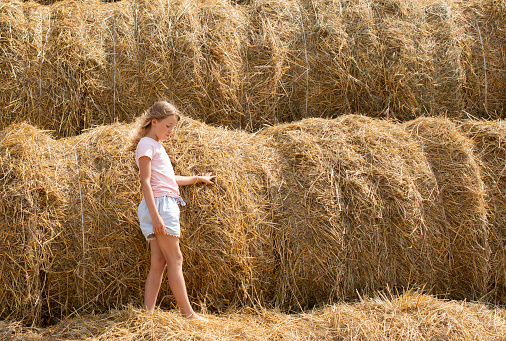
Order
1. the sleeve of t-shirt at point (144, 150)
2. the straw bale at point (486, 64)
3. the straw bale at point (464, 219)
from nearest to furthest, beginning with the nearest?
the sleeve of t-shirt at point (144, 150) → the straw bale at point (464, 219) → the straw bale at point (486, 64)

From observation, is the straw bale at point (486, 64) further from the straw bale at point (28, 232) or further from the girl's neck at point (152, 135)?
the straw bale at point (28, 232)

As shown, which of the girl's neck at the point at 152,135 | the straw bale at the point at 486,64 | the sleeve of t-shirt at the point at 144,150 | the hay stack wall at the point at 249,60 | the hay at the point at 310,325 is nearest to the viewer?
the hay at the point at 310,325

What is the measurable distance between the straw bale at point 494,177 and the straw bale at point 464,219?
0.06 meters

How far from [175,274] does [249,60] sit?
1.61m

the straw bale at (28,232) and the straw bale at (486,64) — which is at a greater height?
the straw bale at (486,64)

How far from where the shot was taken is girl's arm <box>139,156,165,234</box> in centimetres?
236

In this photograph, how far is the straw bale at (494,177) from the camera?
9.04 feet

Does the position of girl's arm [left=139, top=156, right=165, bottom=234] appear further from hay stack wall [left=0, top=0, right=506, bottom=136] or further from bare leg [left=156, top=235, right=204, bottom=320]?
hay stack wall [left=0, top=0, right=506, bottom=136]

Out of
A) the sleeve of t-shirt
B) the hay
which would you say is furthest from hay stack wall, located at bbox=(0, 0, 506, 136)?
the hay

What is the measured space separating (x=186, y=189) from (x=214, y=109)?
79 centimetres

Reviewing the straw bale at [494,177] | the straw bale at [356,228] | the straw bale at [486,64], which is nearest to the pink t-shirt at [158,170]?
the straw bale at [356,228]

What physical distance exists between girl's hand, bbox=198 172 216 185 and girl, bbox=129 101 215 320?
14 cm

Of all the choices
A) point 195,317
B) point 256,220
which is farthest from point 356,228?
point 195,317

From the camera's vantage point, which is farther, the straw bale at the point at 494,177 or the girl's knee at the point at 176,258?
the straw bale at the point at 494,177
